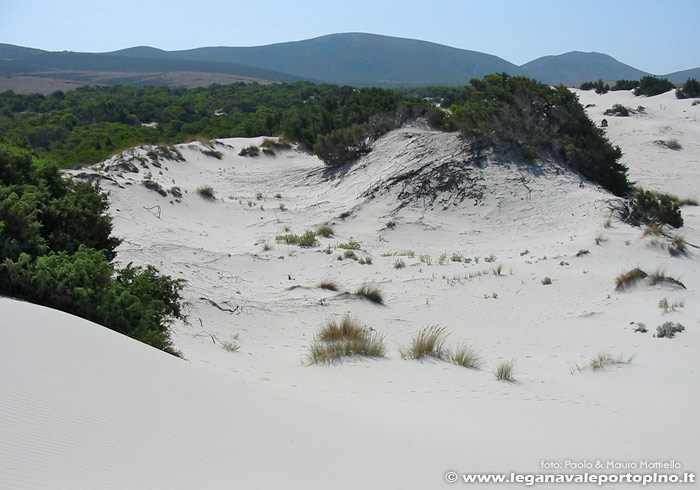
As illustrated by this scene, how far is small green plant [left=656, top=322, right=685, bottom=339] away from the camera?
24.7 ft

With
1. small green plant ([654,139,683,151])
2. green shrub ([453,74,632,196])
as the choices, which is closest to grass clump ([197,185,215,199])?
A: green shrub ([453,74,632,196])

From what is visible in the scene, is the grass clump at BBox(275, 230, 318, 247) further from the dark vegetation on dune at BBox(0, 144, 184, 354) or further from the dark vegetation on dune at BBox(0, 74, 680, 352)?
the dark vegetation on dune at BBox(0, 144, 184, 354)

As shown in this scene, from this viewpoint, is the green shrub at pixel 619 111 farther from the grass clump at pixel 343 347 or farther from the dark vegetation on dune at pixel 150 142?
the grass clump at pixel 343 347

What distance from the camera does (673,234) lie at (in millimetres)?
14406

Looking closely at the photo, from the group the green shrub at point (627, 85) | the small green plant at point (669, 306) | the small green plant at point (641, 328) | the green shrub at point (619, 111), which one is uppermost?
the green shrub at point (627, 85)

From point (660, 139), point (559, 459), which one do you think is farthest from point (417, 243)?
point (660, 139)

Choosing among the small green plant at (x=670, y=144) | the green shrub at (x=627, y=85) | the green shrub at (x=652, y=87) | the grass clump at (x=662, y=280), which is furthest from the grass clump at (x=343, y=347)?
the green shrub at (x=627, y=85)

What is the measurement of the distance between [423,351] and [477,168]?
1266cm

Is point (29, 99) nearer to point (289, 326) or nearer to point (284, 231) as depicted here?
point (284, 231)

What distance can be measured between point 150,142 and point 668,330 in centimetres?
2156

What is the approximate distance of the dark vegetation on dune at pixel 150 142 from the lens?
606 centimetres

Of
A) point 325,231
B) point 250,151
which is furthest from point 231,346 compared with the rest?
point 250,151

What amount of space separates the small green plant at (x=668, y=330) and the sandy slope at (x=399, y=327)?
0.16 metres

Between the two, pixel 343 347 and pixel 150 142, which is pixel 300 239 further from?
pixel 150 142
